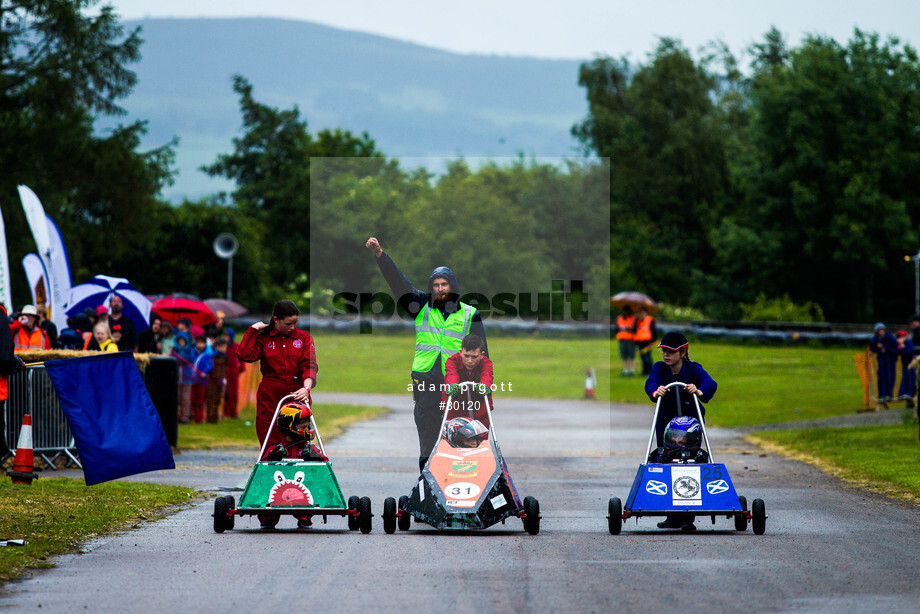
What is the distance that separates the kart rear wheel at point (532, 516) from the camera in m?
11.8

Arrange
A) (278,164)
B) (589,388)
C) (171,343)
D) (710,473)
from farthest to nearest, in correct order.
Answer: (278,164) < (589,388) < (171,343) < (710,473)

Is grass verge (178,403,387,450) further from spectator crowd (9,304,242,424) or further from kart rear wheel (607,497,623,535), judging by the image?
kart rear wheel (607,497,623,535)

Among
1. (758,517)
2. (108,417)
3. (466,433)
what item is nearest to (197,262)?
(108,417)

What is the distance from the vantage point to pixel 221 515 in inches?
471

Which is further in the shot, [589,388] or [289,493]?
[589,388]

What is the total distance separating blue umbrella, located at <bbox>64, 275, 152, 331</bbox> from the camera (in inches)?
958

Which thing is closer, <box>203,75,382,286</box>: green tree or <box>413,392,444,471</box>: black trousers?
<box>413,392,444,471</box>: black trousers

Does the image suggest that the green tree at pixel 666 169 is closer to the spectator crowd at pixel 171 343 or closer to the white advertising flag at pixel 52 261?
Result: the spectator crowd at pixel 171 343

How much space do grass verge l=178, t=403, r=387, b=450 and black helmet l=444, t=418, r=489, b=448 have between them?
11059mm

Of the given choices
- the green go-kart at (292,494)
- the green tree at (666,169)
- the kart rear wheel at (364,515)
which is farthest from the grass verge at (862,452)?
the green tree at (666,169)

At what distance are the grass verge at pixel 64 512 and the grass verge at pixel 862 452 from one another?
8.26 meters

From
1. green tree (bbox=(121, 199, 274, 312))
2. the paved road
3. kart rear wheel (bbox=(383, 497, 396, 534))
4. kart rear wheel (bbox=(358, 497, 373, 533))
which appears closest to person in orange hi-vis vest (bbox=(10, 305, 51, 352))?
the paved road

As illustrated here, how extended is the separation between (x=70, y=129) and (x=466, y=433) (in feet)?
137

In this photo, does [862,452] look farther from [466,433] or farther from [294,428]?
[294,428]
